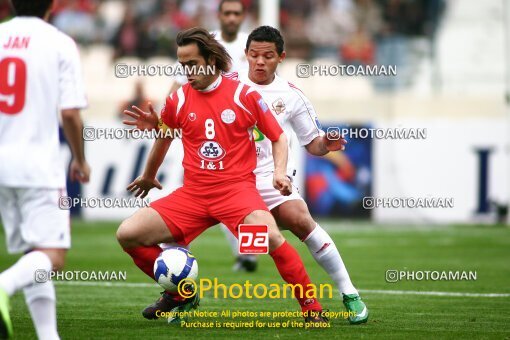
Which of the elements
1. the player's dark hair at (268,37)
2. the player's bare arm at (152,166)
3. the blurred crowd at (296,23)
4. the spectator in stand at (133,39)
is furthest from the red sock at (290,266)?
the spectator in stand at (133,39)

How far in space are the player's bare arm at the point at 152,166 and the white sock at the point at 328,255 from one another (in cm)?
125

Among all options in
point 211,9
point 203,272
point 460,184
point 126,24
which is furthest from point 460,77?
point 203,272

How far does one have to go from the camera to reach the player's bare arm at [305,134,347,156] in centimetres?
771

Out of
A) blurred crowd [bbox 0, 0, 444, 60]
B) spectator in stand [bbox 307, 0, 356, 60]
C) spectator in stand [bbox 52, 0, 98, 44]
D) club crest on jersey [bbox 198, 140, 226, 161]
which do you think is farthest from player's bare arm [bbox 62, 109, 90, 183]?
spectator in stand [bbox 52, 0, 98, 44]

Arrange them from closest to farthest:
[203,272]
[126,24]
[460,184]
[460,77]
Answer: [203,272] < [460,184] < [460,77] < [126,24]

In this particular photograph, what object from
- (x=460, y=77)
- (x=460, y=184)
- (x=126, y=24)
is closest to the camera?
(x=460, y=184)

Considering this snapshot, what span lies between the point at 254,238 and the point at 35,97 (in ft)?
6.66

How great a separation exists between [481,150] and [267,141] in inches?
456

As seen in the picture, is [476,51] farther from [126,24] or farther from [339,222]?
[126,24]

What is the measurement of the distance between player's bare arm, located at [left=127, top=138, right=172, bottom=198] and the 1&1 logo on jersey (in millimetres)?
948

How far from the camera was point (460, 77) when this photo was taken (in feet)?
66.6

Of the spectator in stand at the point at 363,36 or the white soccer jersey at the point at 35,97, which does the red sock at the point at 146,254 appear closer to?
the white soccer jersey at the point at 35,97

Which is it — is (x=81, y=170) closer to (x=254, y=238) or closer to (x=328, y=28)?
(x=254, y=238)

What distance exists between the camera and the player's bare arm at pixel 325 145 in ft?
25.3
